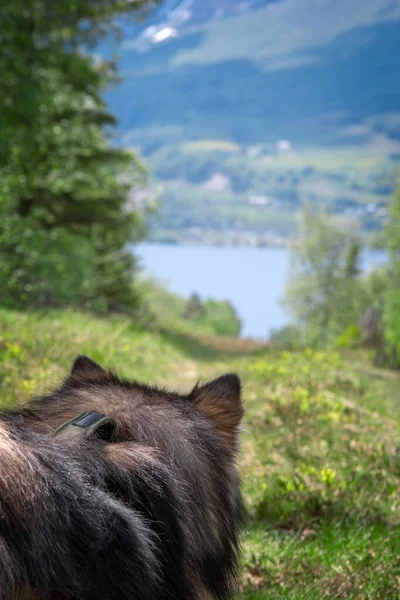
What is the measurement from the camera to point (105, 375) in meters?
2.93

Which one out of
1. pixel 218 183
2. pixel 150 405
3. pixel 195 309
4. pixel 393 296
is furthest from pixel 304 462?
pixel 218 183

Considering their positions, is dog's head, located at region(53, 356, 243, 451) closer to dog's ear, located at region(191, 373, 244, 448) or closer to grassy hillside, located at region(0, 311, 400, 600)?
dog's ear, located at region(191, 373, 244, 448)

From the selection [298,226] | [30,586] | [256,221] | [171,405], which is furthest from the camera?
[256,221]

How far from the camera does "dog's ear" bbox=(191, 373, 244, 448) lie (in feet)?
9.35

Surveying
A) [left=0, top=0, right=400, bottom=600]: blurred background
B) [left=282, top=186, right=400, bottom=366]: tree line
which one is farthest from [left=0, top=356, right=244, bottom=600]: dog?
[left=282, top=186, right=400, bottom=366]: tree line

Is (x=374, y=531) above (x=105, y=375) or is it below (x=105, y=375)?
below

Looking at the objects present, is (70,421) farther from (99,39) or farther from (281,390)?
(99,39)

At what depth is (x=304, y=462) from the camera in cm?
601

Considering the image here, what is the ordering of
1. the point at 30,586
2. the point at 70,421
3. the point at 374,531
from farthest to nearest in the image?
the point at 374,531
the point at 70,421
the point at 30,586

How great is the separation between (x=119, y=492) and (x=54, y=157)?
595 inches

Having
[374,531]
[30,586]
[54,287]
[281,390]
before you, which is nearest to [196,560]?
[30,586]

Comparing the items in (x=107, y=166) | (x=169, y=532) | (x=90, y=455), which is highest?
(x=107, y=166)

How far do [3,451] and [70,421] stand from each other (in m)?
0.48

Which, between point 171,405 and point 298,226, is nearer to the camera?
point 171,405
